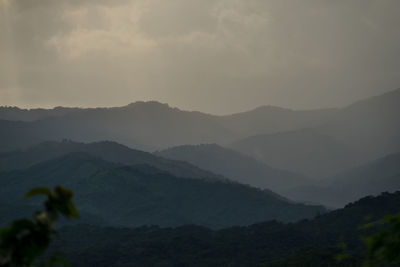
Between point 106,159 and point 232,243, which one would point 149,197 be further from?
point 232,243

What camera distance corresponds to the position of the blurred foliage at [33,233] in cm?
418

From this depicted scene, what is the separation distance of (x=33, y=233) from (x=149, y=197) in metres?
144

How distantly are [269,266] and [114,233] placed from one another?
39.7 metres

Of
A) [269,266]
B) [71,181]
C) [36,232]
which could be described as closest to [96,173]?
[71,181]

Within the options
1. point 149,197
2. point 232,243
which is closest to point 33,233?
point 232,243

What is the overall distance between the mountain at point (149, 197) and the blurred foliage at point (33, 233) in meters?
126

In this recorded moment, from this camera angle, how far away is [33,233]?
430 cm

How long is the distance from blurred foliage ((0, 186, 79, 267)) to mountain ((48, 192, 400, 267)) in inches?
2015

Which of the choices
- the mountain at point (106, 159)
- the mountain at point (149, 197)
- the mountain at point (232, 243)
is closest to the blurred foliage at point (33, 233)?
the mountain at point (232, 243)

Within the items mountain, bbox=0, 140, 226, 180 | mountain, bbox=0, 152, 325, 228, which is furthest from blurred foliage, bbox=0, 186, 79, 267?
mountain, bbox=0, 140, 226, 180

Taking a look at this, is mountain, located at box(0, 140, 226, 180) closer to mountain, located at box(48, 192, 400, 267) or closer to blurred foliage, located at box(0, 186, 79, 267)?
mountain, located at box(48, 192, 400, 267)

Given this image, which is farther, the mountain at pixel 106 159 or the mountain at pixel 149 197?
the mountain at pixel 106 159

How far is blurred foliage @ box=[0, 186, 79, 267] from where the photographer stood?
13.7 ft

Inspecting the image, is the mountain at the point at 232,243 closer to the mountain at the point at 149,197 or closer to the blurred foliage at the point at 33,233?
the mountain at the point at 149,197
